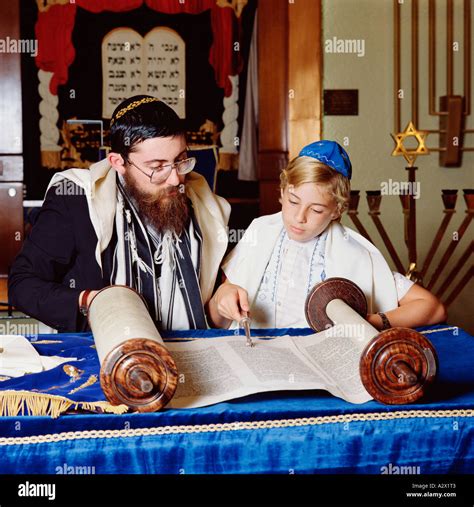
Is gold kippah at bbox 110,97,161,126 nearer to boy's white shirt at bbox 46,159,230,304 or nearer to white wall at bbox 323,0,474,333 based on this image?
boy's white shirt at bbox 46,159,230,304


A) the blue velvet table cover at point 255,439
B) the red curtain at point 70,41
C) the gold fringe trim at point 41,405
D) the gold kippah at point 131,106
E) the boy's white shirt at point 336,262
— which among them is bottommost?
the blue velvet table cover at point 255,439

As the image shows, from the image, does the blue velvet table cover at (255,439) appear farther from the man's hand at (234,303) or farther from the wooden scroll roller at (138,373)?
the man's hand at (234,303)

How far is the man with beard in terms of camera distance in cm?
268

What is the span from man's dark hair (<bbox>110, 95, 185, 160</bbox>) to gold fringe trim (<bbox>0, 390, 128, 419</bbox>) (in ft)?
4.42

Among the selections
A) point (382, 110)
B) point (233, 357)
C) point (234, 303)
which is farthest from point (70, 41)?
point (233, 357)

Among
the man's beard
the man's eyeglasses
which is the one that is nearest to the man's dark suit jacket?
the man's beard

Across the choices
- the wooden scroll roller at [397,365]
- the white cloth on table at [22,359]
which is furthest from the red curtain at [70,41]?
the wooden scroll roller at [397,365]

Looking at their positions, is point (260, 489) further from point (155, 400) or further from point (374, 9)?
point (374, 9)

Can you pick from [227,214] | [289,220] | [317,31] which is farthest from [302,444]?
[317,31]

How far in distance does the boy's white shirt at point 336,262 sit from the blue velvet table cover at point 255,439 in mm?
1054

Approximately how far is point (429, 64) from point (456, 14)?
17.9 inches

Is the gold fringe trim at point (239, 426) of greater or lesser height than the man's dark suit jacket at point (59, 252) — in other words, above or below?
below

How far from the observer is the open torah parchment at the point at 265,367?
1592 mm

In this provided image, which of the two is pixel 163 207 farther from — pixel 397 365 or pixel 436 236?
pixel 436 236
